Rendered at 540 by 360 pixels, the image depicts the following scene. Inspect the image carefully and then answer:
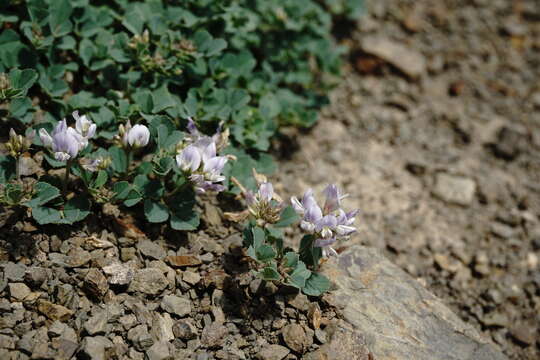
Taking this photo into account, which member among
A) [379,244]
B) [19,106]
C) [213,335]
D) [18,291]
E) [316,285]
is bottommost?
[379,244]

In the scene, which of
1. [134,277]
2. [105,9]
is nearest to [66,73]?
[105,9]

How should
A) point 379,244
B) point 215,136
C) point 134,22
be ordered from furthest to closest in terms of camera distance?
point 379,244 < point 134,22 < point 215,136

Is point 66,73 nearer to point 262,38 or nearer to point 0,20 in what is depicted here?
point 0,20

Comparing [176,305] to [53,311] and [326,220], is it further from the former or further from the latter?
[326,220]

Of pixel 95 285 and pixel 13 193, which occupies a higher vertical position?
pixel 13 193

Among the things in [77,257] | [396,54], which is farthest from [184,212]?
[396,54]
